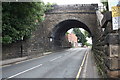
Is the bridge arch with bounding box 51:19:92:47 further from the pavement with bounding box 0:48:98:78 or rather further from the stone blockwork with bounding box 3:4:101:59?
the pavement with bounding box 0:48:98:78

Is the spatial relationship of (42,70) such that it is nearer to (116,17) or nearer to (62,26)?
(116,17)

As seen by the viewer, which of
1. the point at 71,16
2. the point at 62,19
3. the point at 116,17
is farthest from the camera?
the point at 62,19

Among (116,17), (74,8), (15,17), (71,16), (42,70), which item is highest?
(74,8)

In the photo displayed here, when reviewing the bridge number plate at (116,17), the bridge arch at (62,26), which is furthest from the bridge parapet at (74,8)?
the bridge number plate at (116,17)

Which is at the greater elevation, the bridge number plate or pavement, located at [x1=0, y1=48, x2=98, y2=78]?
the bridge number plate

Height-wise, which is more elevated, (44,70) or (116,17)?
(116,17)

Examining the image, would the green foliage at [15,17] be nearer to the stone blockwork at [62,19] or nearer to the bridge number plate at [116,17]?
the bridge number plate at [116,17]

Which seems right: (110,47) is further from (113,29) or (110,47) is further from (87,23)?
(87,23)

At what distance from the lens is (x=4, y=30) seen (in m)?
15.6

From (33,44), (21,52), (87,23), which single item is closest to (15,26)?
(21,52)

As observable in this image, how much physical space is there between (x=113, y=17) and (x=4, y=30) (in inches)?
521

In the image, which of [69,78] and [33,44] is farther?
[33,44]

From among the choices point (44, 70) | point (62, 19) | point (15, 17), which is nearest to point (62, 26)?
point (62, 19)

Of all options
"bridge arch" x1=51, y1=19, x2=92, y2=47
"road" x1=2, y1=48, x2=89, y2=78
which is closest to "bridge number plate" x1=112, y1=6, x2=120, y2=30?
"road" x1=2, y1=48, x2=89, y2=78
